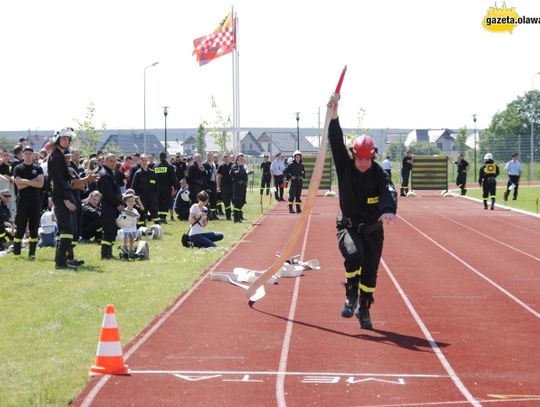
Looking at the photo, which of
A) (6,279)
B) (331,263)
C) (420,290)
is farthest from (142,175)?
(420,290)

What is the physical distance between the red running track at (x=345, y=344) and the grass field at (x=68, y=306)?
0.93 ft

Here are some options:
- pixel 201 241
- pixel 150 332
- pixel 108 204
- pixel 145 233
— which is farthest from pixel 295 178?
pixel 150 332

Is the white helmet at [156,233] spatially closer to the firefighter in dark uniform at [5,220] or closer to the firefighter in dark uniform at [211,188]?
the firefighter in dark uniform at [5,220]

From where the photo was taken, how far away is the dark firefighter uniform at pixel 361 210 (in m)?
11.4

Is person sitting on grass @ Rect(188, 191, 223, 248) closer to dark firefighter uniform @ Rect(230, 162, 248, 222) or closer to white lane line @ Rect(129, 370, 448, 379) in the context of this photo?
dark firefighter uniform @ Rect(230, 162, 248, 222)

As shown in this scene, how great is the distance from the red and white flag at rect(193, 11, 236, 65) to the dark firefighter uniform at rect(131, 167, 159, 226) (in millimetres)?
20362

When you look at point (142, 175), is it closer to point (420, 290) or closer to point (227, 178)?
point (227, 178)

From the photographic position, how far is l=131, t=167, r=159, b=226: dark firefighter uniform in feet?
85.9

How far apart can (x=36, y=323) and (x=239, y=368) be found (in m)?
3.34

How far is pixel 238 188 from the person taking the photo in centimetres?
2877

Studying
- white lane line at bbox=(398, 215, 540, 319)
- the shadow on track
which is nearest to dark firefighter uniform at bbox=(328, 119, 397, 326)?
the shadow on track

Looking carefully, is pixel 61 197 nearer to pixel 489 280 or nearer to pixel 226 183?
pixel 489 280

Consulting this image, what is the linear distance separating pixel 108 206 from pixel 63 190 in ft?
8.36

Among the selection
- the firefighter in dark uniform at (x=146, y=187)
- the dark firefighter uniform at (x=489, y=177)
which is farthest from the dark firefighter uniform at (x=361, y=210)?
the dark firefighter uniform at (x=489, y=177)
